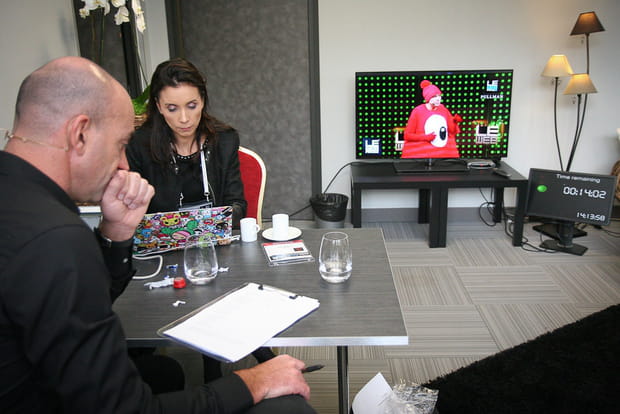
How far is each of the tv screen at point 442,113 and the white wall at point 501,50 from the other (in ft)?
0.67

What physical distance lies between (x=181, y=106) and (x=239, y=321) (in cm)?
112

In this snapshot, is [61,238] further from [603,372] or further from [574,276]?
[574,276]

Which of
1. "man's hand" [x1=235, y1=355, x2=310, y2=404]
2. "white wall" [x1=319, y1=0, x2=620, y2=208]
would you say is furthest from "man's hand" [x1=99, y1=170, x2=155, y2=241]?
"white wall" [x1=319, y1=0, x2=620, y2=208]

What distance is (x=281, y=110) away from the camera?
13.3ft

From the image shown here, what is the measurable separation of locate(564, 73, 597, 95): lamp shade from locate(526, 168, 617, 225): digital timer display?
0.61m

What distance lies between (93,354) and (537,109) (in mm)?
3895

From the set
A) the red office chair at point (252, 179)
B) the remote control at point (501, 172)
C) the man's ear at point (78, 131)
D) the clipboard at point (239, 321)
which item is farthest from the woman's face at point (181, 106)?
the remote control at point (501, 172)

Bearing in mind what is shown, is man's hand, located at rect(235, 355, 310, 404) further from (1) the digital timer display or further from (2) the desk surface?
(1) the digital timer display

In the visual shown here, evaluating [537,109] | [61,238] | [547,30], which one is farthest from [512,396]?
[547,30]

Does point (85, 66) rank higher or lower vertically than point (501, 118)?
higher

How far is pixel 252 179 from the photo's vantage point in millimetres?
2430

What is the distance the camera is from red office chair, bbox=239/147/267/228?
241 centimetres

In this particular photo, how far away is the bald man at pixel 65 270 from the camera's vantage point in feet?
2.54

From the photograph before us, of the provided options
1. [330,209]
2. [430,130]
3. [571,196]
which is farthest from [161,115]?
[571,196]
